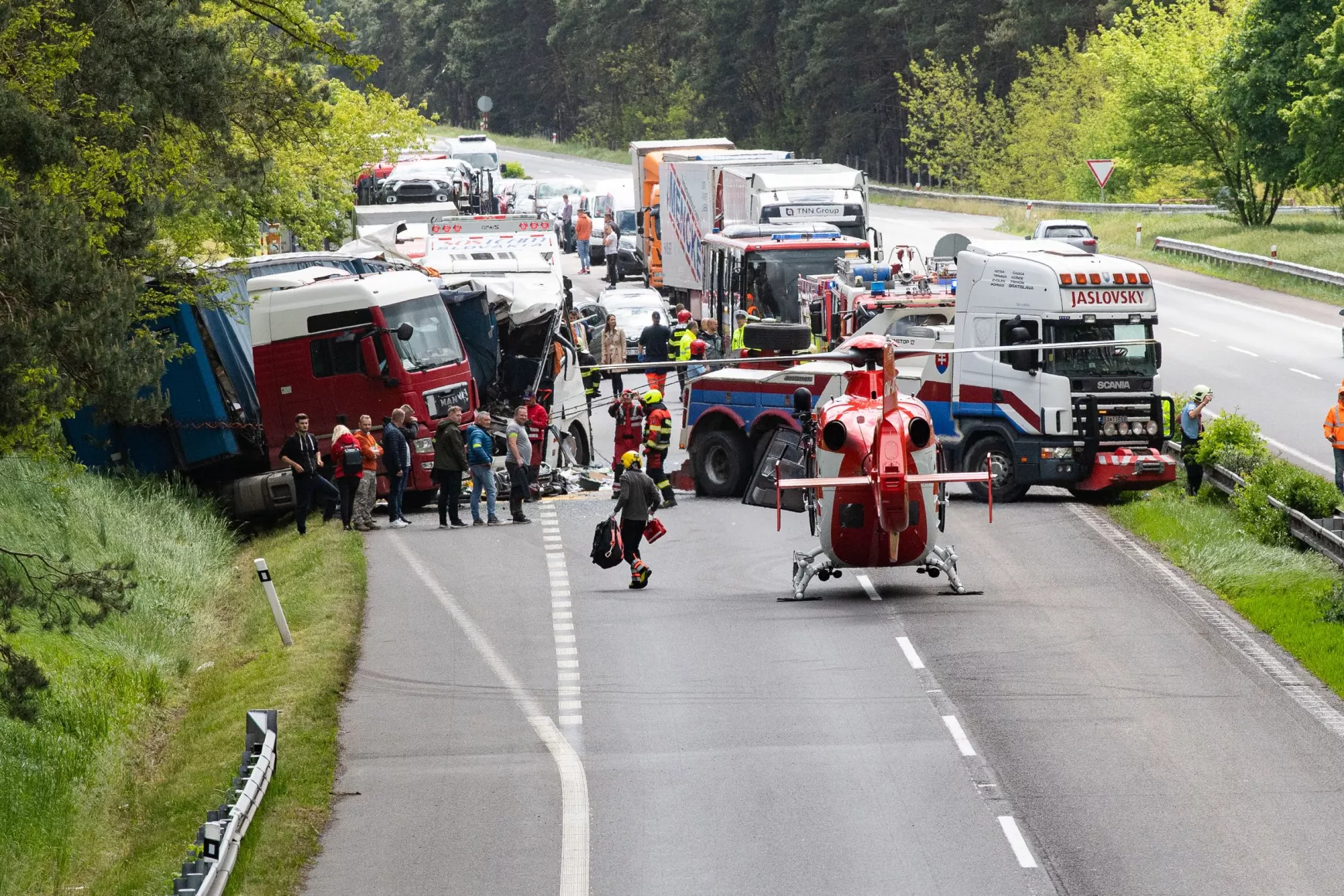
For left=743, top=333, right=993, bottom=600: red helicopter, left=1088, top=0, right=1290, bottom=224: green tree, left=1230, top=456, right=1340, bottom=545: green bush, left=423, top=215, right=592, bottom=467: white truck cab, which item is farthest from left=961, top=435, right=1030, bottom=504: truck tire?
left=1088, top=0, right=1290, bottom=224: green tree

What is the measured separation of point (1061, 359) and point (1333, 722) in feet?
28.9

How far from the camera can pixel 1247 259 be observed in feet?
157

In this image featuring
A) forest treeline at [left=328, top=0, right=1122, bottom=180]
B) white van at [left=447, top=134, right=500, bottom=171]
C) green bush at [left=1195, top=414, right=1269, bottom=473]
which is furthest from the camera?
forest treeline at [left=328, top=0, right=1122, bottom=180]

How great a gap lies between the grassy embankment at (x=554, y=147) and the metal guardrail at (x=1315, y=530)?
3370 inches

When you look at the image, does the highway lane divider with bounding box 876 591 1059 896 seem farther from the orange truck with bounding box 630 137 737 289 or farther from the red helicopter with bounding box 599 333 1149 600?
the orange truck with bounding box 630 137 737 289

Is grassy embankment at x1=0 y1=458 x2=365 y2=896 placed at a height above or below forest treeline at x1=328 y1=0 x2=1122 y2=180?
below

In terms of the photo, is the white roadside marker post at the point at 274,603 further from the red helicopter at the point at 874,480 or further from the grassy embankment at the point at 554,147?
the grassy embankment at the point at 554,147

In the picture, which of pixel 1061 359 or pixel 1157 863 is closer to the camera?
pixel 1157 863

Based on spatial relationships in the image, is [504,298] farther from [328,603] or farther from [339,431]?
[328,603]

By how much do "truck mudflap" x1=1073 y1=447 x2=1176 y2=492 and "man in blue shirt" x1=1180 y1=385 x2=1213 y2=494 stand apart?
0.62 m

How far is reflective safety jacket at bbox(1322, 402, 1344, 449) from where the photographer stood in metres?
23.2

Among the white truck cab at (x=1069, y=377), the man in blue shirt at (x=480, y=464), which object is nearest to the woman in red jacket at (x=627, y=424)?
the man in blue shirt at (x=480, y=464)

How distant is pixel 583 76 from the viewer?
123 metres

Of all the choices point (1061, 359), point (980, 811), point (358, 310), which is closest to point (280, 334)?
point (358, 310)
